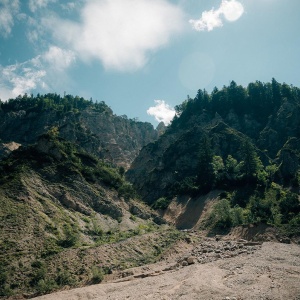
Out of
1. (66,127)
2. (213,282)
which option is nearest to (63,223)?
Result: (213,282)

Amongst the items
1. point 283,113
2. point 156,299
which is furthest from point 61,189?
point 283,113

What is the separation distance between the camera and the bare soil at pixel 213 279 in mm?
26547

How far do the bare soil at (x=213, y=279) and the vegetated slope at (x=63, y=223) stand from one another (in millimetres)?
4191

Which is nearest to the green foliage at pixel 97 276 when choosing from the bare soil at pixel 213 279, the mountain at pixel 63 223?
the mountain at pixel 63 223

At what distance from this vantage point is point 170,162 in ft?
392

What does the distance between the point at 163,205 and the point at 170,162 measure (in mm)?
26875

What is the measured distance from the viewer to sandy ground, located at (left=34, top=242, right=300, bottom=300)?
26234mm

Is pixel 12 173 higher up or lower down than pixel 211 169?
lower down

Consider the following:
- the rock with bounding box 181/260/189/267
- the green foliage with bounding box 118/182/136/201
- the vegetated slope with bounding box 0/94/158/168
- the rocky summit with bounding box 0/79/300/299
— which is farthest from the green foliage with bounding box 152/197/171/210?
the rock with bounding box 181/260/189/267

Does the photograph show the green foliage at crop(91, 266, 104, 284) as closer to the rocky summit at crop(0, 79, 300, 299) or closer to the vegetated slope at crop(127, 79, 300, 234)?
the rocky summit at crop(0, 79, 300, 299)

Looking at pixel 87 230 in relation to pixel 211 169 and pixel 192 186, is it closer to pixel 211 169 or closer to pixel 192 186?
pixel 192 186

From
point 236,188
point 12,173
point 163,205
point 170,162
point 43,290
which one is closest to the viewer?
point 43,290

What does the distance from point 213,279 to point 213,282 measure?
1.12 m

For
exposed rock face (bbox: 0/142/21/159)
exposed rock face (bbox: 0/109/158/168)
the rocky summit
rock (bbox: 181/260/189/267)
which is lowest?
rock (bbox: 181/260/189/267)
